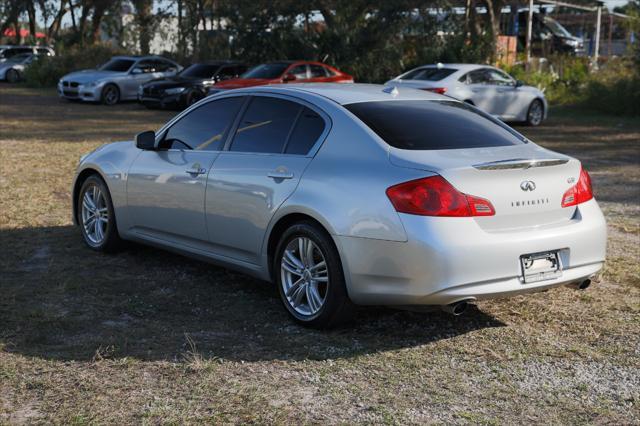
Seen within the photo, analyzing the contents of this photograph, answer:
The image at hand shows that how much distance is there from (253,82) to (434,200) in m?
18.0

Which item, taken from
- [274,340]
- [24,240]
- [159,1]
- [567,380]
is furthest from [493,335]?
[159,1]

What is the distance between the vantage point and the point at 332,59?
30.4 meters

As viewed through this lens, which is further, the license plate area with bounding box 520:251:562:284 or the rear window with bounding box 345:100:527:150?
the rear window with bounding box 345:100:527:150

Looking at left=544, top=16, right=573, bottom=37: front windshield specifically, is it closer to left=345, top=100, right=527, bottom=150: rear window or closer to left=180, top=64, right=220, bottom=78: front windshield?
left=180, top=64, right=220, bottom=78: front windshield

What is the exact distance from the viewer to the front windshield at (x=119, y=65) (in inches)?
1126

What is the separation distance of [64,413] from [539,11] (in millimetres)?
39587

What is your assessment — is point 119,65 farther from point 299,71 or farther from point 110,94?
point 299,71

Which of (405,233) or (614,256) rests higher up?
(405,233)

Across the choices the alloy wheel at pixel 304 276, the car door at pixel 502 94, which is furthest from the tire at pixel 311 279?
the car door at pixel 502 94

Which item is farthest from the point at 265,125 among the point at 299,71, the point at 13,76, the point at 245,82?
the point at 13,76

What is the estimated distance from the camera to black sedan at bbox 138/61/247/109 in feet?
81.4

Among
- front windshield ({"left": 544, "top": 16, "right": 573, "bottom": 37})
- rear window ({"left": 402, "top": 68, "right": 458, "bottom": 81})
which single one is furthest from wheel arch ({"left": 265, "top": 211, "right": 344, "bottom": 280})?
front windshield ({"left": 544, "top": 16, "right": 573, "bottom": 37})

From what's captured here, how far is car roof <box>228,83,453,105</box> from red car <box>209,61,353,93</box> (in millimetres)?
15826

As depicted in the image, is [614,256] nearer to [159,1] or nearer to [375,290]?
[375,290]
